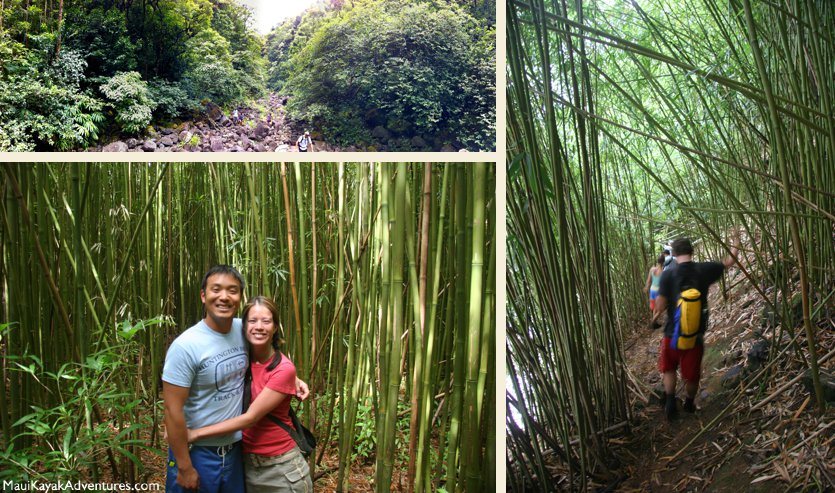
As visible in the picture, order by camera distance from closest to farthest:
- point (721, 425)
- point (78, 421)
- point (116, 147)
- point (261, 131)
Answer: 1. point (721, 425)
2. point (78, 421)
3. point (116, 147)
4. point (261, 131)

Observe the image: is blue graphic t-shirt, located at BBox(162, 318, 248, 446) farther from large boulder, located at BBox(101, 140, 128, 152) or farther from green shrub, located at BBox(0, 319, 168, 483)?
large boulder, located at BBox(101, 140, 128, 152)

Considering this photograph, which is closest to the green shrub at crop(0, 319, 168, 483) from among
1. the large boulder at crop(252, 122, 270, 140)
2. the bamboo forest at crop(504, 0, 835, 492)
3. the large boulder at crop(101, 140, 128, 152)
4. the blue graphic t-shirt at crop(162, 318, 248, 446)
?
the blue graphic t-shirt at crop(162, 318, 248, 446)

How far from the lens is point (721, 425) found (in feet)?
3.18

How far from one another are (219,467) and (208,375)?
18cm

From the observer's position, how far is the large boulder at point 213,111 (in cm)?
139

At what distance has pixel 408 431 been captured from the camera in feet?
3.55

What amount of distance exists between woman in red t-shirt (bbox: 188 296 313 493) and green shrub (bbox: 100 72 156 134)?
65cm

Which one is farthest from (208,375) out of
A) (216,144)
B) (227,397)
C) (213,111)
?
(213,111)

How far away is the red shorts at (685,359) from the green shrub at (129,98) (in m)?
1.30

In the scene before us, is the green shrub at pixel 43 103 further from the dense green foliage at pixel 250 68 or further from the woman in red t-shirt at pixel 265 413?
the woman in red t-shirt at pixel 265 413

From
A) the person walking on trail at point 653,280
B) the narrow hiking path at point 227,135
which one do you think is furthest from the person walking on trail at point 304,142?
the person walking on trail at point 653,280

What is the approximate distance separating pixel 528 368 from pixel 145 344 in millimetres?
838

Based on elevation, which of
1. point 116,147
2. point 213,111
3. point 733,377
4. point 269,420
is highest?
point 213,111

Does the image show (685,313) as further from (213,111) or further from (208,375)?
(213,111)
